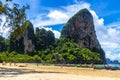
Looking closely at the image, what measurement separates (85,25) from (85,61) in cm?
3274

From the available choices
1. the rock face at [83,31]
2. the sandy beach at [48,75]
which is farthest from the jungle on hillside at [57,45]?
the sandy beach at [48,75]

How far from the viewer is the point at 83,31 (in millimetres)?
149500

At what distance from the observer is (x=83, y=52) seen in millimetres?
130250

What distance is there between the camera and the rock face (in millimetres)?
143625

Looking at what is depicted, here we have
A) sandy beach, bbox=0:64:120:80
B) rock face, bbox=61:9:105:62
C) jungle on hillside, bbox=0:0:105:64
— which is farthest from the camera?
rock face, bbox=61:9:105:62

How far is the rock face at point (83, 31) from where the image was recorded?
143625mm

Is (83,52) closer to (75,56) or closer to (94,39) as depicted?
(75,56)

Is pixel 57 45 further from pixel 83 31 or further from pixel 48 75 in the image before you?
pixel 48 75

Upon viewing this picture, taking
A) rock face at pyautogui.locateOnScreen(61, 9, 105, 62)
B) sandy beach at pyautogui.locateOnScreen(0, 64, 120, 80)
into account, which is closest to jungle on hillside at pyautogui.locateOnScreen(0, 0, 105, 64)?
rock face at pyautogui.locateOnScreen(61, 9, 105, 62)

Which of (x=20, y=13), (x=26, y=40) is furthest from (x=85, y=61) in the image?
(x=20, y=13)

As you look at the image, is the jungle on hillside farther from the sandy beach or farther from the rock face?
the sandy beach

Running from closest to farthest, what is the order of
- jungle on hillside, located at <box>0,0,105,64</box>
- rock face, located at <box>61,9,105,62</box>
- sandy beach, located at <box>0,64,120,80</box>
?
1. sandy beach, located at <box>0,64,120,80</box>
2. jungle on hillside, located at <box>0,0,105,64</box>
3. rock face, located at <box>61,9,105,62</box>

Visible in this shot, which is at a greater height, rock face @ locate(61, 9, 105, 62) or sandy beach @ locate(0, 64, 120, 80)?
rock face @ locate(61, 9, 105, 62)

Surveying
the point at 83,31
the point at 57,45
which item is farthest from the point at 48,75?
the point at 83,31
